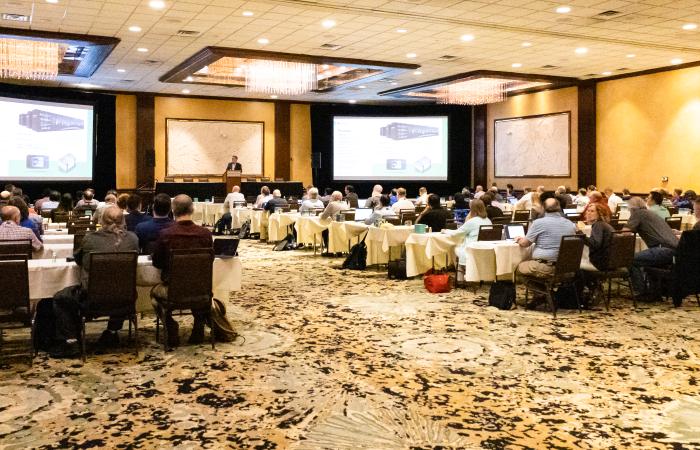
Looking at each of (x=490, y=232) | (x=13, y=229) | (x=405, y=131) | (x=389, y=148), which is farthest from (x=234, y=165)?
(x=13, y=229)

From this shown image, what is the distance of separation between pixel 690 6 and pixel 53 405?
11.2 m

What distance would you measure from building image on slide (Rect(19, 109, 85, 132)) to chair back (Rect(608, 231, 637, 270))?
15.4 metres

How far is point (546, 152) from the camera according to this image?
69.4ft

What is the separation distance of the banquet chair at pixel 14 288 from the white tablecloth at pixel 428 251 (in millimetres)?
5306

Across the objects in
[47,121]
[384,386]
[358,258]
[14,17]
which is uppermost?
[14,17]

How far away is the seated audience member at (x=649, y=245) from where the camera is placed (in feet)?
27.2

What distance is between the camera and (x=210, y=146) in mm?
23422

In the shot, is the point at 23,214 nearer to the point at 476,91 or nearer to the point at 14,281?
the point at 14,281

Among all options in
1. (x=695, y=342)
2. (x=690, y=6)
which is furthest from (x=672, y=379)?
(x=690, y=6)

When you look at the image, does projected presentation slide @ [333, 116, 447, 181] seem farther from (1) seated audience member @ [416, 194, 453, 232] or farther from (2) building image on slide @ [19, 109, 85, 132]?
(1) seated audience member @ [416, 194, 453, 232]

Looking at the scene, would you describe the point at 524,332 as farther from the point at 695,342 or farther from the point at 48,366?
the point at 48,366

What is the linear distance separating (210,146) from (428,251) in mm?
15704

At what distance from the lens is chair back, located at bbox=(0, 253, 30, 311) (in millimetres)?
5121

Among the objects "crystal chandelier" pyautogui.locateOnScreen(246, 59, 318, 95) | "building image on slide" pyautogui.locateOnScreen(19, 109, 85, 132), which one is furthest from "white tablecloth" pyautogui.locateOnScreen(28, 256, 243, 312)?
"building image on slide" pyautogui.locateOnScreen(19, 109, 85, 132)
